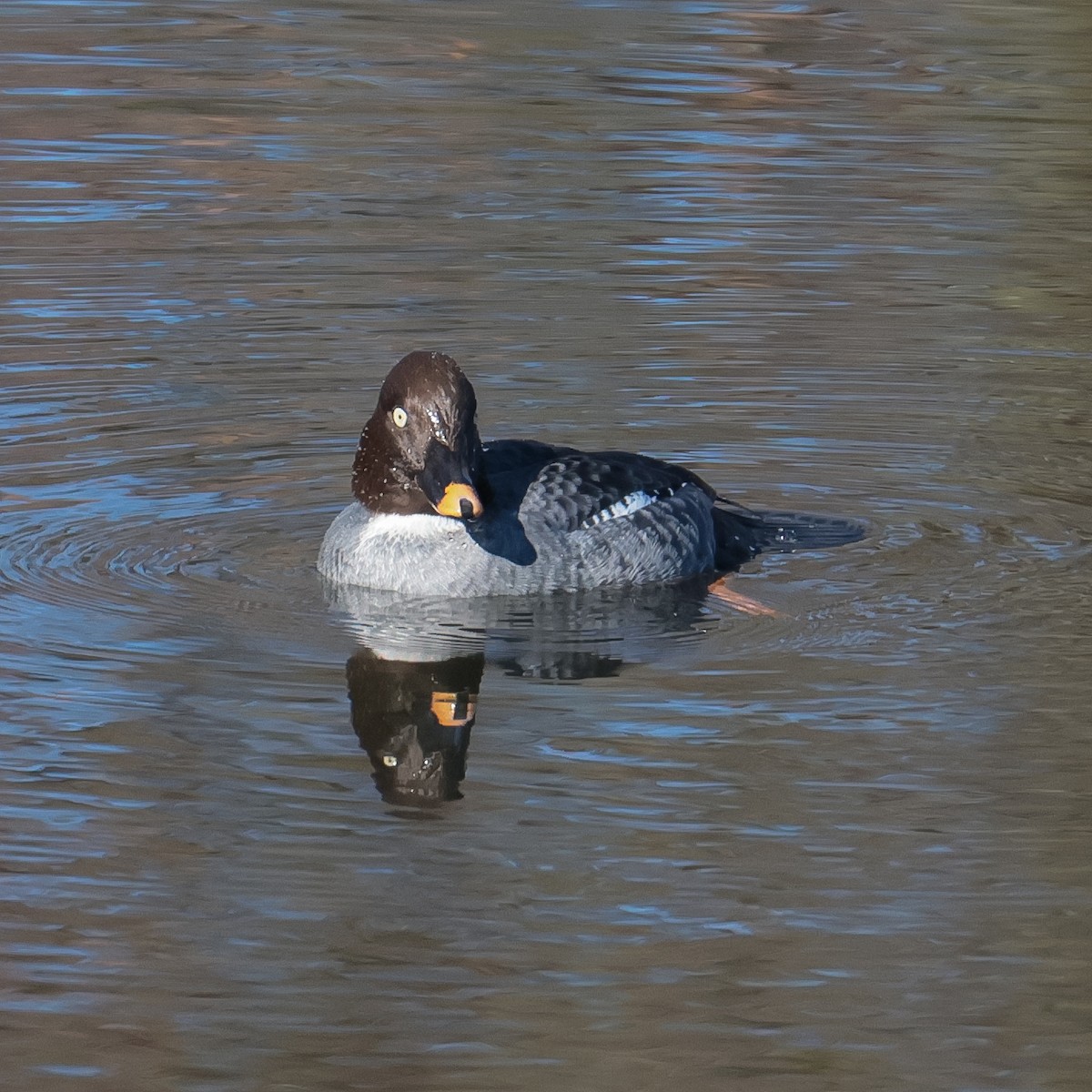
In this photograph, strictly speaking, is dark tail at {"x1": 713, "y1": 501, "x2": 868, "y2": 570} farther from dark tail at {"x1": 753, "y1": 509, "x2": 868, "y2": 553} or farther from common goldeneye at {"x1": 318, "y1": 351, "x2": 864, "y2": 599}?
common goldeneye at {"x1": 318, "y1": 351, "x2": 864, "y2": 599}

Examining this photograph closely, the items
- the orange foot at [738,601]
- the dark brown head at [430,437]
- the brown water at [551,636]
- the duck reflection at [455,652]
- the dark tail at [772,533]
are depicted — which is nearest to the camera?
the brown water at [551,636]

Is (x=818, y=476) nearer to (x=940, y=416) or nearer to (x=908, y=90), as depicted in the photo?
(x=940, y=416)

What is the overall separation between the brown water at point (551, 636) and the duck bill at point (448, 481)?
427 millimetres

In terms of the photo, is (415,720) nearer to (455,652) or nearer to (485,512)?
(455,652)

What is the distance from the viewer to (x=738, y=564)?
28.0ft

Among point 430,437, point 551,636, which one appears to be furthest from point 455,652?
point 430,437

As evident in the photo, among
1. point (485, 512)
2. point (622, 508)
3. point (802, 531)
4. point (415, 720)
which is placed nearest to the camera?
point (415, 720)

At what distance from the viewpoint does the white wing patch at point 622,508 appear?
8117 mm

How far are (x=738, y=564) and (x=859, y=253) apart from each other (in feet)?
17.1

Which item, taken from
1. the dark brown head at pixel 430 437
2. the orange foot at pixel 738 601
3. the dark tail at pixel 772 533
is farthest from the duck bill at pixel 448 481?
the dark tail at pixel 772 533

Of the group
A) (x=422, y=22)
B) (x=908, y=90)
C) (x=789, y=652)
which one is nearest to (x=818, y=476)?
(x=789, y=652)

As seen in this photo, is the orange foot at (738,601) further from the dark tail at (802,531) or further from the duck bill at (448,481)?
the duck bill at (448,481)

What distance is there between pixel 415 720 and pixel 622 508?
1.57 metres

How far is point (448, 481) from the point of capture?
774cm
